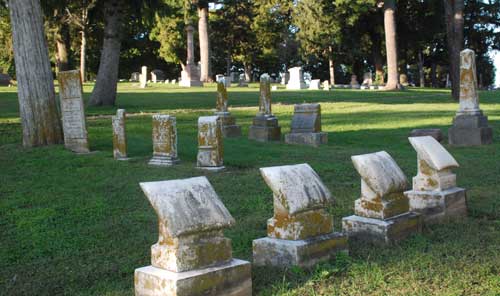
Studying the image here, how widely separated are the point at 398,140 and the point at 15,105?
1475 cm

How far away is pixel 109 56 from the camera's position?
71.9 ft

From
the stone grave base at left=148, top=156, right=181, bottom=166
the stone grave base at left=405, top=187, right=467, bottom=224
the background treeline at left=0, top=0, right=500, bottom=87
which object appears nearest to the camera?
the stone grave base at left=405, top=187, right=467, bottom=224

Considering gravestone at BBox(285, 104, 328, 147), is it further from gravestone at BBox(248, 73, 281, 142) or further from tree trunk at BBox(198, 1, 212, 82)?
tree trunk at BBox(198, 1, 212, 82)

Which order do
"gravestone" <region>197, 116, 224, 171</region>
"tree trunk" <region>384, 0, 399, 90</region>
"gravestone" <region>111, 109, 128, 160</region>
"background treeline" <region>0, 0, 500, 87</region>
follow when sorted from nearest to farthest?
"gravestone" <region>197, 116, 224, 171</region> → "gravestone" <region>111, 109, 128, 160</region> → "tree trunk" <region>384, 0, 399, 90</region> → "background treeline" <region>0, 0, 500, 87</region>

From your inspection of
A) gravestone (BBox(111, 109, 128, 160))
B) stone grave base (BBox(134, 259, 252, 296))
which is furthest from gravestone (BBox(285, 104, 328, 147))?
stone grave base (BBox(134, 259, 252, 296))

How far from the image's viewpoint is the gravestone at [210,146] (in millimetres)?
10938

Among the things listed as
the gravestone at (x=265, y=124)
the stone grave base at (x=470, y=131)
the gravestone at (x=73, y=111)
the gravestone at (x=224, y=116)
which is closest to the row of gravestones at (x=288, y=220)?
the stone grave base at (x=470, y=131)

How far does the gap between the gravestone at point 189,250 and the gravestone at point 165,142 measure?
698cm

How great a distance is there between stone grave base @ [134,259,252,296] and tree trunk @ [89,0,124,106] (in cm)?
1858

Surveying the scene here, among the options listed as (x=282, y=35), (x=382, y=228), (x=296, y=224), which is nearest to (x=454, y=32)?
(x=382, y=228)

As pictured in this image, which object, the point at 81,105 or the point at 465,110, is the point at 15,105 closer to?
the point at 81,105

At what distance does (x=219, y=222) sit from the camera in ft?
13.9

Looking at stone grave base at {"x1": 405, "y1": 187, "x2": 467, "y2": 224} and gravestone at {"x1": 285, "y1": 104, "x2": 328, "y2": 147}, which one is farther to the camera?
gravestone at {"x1": 285, "y1": 104, "x2": 328, "y2": 147}

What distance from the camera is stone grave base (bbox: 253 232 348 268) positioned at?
487 cm
